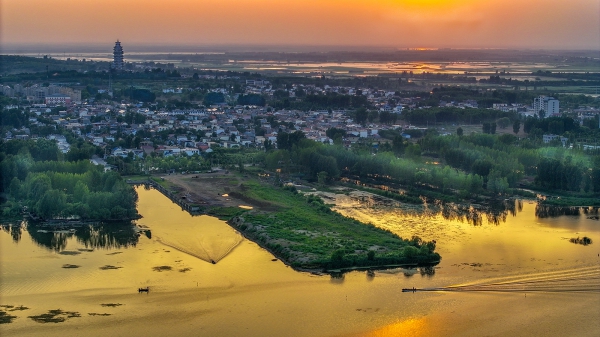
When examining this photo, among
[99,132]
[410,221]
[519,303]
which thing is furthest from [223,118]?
[519,303]

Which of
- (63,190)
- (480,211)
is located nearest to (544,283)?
(480,211)

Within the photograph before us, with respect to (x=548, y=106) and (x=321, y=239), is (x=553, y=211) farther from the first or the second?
(x=548, y=106)

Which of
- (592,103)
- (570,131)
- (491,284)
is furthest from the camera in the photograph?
(592,103)

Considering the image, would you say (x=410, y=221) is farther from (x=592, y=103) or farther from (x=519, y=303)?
(x=592, y=103)

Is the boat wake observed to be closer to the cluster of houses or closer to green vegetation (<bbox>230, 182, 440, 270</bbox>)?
green vegetation (<bbox>230, 182, 440, 270</bbox>)

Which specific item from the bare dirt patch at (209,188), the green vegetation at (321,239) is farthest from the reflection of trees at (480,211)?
the bare dirt patch at (209,188)

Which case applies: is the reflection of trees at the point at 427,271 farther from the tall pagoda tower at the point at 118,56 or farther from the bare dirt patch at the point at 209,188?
the tall pagoda tower at the point at 118,56
